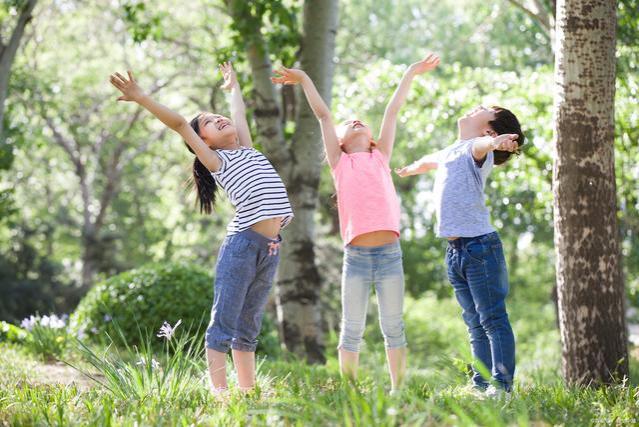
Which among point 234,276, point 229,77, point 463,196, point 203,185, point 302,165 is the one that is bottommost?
point 234,276

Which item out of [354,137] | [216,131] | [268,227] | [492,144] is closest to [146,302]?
[216,131]

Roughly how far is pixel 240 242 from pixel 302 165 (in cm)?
320

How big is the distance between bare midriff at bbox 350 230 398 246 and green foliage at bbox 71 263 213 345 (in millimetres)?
3000

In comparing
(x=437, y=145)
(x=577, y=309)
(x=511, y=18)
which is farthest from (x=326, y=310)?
(x=577, y=309)

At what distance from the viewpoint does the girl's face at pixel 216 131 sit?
12.7 feet

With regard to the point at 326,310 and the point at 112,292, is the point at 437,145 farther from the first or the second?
the point at 112,292

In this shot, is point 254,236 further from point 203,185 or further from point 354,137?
point 354,137

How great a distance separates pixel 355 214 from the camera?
12.3ft

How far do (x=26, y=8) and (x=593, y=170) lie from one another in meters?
5.04

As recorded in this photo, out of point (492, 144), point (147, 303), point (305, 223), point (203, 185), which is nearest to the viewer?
point (492, 144)

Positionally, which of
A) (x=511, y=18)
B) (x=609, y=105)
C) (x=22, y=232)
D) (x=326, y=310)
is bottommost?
(x=326, y=310)

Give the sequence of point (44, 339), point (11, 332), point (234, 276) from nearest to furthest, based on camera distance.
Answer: point (234, 276) → point (11, 332) → point (44, 339)

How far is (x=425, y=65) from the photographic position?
4070 mm

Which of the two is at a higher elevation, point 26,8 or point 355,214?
point 26,8
